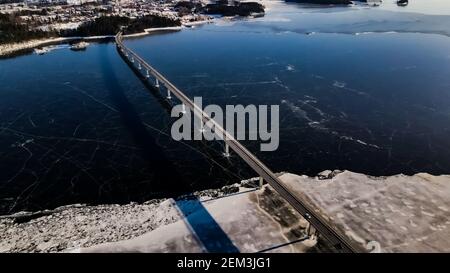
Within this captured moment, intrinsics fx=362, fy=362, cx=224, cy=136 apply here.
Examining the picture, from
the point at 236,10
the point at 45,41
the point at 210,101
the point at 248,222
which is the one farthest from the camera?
the point at 236,10

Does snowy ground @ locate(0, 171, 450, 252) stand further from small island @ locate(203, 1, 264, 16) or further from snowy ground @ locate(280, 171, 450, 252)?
small island @ locate(203, 1, 264, 16)

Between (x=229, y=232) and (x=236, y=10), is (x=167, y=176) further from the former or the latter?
(x=236, y=10)

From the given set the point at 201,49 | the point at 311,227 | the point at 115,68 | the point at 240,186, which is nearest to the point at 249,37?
the point at 201,49

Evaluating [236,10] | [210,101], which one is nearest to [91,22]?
[236,10]

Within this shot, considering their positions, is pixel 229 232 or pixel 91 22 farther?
pixel 91 22

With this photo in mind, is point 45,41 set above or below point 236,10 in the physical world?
below

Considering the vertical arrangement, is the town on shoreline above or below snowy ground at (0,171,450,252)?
above

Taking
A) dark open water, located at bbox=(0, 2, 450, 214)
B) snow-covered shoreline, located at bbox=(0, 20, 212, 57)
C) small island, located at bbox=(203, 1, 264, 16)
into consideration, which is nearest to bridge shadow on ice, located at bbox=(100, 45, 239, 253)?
dark open water, located at bbox=(0, 2, 450, 214)

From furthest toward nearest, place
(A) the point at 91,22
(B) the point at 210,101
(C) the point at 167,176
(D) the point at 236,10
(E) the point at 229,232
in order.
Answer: (D) the point at 236,10, (A) the point at 91,22, (B) the point at 210,101, (C) the point at 167,176, (E) the point at 229,232
